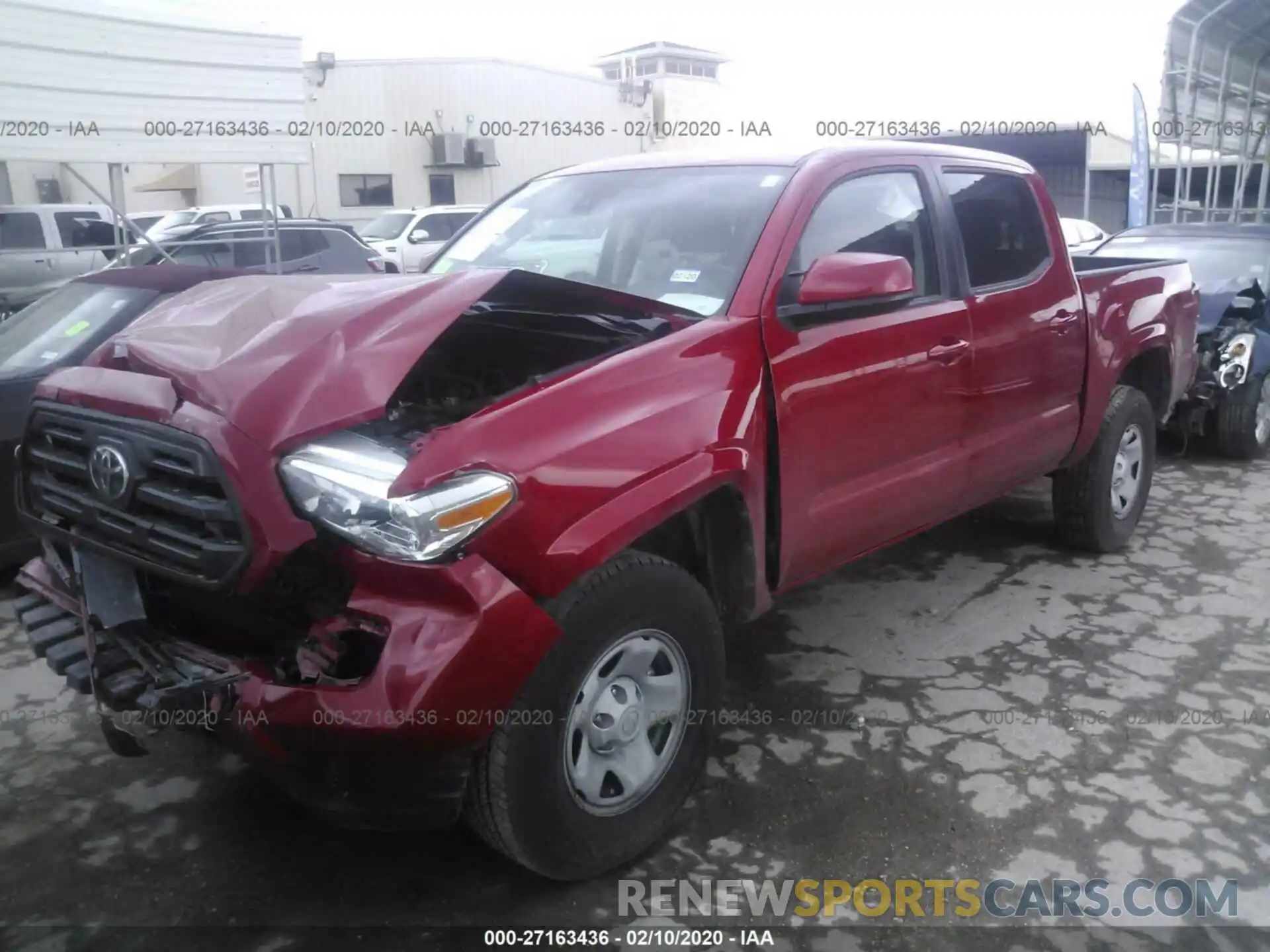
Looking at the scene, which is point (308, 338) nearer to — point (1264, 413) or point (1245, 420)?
point (1245, 420)

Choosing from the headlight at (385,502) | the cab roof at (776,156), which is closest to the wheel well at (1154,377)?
the cab roof at (776,156)

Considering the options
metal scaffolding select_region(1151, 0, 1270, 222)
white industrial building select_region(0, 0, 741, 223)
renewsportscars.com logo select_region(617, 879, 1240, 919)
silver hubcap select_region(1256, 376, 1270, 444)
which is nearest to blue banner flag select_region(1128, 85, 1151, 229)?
metal scaffolding select_region(1151, 0, 1270, 222)

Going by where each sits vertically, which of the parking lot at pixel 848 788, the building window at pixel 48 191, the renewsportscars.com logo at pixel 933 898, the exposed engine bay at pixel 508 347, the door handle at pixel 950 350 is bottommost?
the renewsportscars.com logo at pixel 933 898

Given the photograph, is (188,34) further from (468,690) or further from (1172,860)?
(1172,860)

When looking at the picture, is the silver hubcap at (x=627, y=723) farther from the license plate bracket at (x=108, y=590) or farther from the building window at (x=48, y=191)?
the building window at (x=48, y=191)

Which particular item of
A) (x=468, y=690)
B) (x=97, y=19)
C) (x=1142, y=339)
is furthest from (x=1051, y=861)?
(x=97, y=19)

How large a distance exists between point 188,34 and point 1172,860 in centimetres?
988

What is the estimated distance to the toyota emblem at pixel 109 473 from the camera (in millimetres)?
2428

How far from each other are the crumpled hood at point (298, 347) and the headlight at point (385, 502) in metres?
0.09

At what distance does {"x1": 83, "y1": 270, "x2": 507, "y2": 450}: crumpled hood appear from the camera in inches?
91.7

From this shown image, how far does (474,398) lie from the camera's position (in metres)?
2.88

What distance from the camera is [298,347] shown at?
243cm

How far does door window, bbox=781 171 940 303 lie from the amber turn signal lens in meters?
1.27

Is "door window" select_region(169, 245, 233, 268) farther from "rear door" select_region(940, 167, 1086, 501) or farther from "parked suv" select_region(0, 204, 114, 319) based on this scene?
"rear door" select_region(940, 167, 1086, 501)
